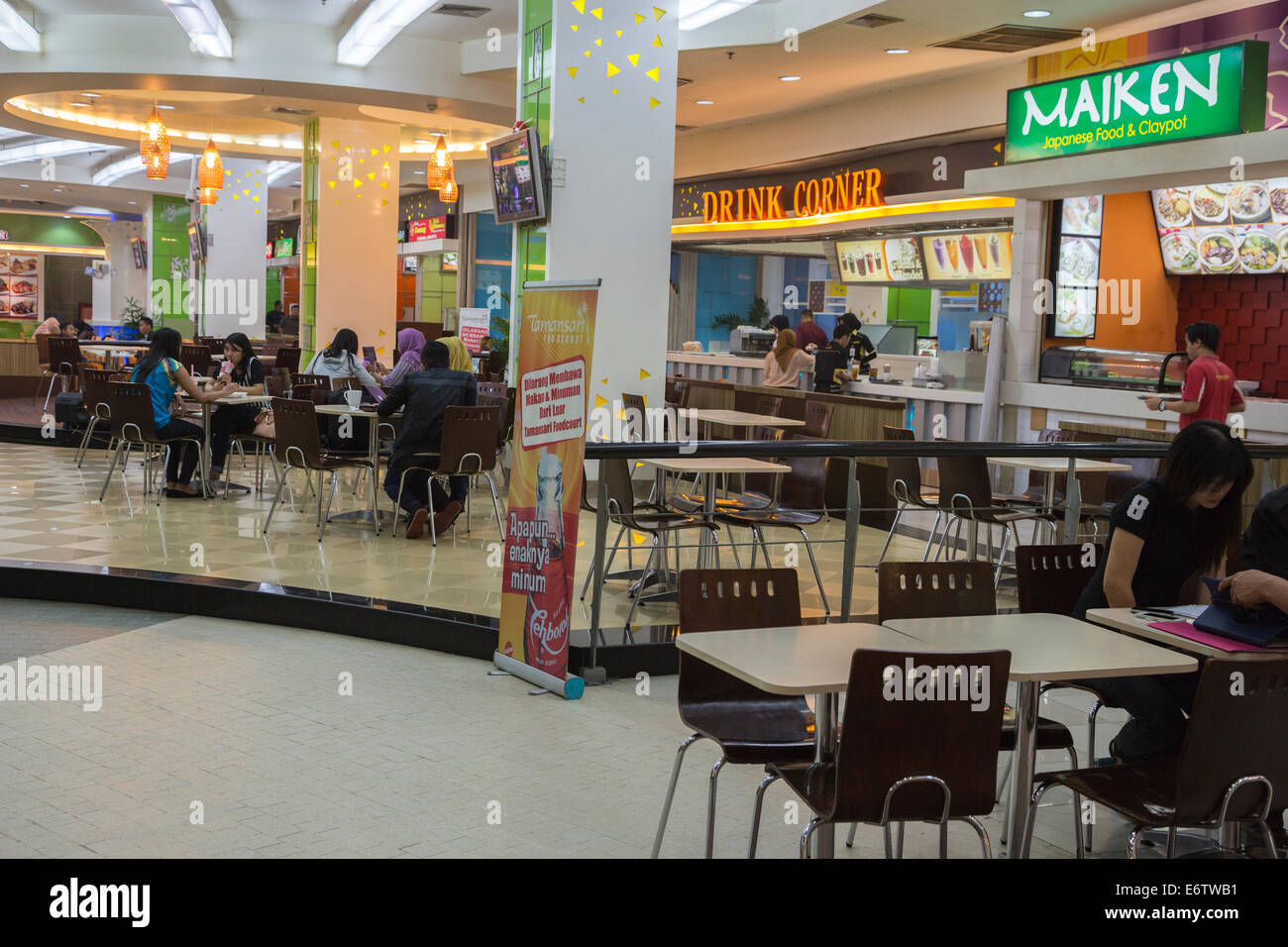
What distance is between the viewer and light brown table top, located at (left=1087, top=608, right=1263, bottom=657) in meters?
2.96

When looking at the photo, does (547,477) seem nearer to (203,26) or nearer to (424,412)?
(424,412)

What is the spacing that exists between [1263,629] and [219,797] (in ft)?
9.63

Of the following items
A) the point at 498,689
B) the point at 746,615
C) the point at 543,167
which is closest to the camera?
the point at 746,615

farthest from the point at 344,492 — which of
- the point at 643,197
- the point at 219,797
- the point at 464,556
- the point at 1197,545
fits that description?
the point at 1197,545

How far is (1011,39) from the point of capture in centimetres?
906

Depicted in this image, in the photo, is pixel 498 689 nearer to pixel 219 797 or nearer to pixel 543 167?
pixel 219 797

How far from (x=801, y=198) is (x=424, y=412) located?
283 inches

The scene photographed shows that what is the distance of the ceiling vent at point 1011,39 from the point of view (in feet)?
28.8


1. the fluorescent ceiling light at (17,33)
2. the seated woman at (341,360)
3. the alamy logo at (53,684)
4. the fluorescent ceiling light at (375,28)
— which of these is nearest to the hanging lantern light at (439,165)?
the fluorescent ceiling light at (375,28)

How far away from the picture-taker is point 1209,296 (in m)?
10.0

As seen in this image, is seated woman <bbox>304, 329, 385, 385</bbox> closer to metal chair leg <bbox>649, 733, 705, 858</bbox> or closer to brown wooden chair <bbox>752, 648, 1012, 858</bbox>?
metal chair leg <bbox>649, 733, 705, 858</bbox>

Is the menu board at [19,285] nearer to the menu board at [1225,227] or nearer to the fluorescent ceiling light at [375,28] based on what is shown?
the fluorescent ceiling light at [375,28]

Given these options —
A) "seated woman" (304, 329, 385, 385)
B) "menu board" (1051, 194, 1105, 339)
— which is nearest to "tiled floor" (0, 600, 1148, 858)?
"seated woman" (304, 329, 385, 385)
